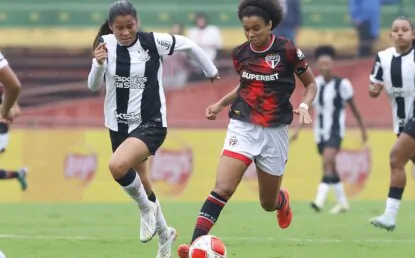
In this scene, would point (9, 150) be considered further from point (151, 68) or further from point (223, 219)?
point (151, 68)

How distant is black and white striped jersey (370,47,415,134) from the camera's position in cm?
1175

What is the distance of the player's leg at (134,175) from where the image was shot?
8.97 metres

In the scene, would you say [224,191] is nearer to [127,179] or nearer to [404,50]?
[127,179]

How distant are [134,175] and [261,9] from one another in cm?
189

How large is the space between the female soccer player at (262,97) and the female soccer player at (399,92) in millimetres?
2841

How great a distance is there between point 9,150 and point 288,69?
10.6 m

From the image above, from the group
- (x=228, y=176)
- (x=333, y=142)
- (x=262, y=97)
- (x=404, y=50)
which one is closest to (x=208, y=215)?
(x=228, y=176)

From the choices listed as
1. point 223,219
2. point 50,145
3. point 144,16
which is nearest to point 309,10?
point 144,16

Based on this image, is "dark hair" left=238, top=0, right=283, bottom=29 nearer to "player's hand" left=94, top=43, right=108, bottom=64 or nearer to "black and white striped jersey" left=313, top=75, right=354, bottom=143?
"player's hand" left=94, top=43, right=108, bottom=64

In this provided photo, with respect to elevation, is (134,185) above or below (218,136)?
above

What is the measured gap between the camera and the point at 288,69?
870 cm

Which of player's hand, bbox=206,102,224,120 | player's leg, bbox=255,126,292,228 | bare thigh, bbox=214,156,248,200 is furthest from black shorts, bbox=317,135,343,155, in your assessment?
bare thigh, bbox=214,156,248,200

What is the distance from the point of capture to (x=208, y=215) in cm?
808

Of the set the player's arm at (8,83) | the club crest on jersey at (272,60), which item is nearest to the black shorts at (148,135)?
the club crest on jersey at (272,60)
